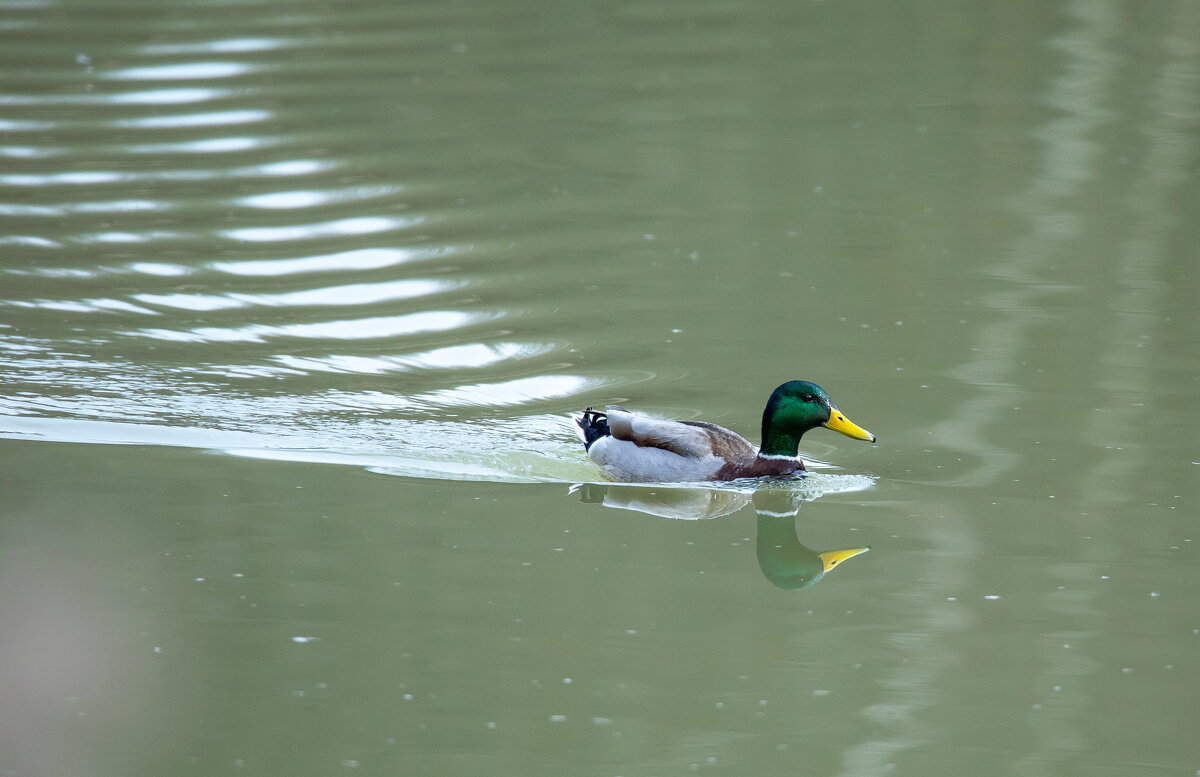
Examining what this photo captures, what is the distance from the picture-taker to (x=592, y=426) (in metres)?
9.21

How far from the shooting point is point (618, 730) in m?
5.93

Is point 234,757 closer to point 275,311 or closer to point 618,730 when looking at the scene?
point 618,730

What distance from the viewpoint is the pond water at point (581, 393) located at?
6.13 metres

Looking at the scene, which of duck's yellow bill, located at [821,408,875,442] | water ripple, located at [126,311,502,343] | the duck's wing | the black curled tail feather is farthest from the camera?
water ripple, located at [126,311,502,343]

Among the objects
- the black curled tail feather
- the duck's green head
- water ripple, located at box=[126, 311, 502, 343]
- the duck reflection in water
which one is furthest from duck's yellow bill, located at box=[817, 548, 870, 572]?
water ripple, located at box=[126, 311, 502, 343]

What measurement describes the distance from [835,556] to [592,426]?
76.0 inches

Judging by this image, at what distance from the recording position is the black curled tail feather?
9125 mm

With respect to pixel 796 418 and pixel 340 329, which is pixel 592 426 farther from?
pixel 340 329

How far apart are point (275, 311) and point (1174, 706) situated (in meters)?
7.07

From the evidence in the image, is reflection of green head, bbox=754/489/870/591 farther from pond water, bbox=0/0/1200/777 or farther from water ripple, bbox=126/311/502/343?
water ripple, bbox=126/311/502/343

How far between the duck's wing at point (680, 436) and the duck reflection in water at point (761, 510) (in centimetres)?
24

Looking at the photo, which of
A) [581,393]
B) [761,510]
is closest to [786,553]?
[761,510]

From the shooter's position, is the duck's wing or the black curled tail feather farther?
the black curled tail feather


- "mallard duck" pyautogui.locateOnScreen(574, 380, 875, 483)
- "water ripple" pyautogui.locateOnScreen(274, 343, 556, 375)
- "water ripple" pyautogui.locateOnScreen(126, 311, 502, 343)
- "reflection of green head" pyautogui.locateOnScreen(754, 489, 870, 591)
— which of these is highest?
"water ripple" pyautogui.locateOnScreen(126, 311, 502, 343)
